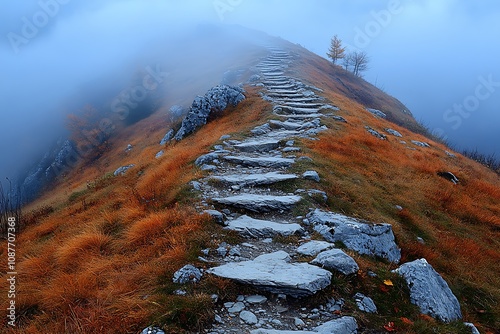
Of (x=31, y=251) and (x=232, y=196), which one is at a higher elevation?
(x=232, y=196)

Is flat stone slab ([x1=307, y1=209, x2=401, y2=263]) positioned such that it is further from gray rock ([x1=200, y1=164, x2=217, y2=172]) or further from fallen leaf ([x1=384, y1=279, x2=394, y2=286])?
gray rock ([x1=200, y1=164, x2=217, y2=172])

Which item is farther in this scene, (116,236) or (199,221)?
(116,236)

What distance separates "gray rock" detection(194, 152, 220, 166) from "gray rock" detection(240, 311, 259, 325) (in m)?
7.82

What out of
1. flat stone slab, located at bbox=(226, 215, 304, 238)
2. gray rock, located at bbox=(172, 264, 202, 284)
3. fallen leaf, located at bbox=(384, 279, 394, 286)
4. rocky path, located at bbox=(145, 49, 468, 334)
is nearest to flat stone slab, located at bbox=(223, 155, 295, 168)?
rocky path, located at bbox=(145, 49, 468, 334)

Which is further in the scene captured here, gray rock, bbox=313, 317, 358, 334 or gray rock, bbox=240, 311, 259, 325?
gray rock, bbox=240, 311, 259, 325

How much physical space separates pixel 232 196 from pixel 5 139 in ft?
328

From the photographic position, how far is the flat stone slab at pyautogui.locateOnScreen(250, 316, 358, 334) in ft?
14.3

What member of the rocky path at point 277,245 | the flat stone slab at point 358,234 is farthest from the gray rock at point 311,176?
the flat stone slab at point 358,234

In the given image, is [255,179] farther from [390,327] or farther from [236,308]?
[390,327]

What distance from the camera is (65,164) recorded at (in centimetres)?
4828

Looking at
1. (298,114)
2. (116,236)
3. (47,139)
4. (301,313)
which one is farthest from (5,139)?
(301,313)

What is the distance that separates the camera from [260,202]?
8.55 metres

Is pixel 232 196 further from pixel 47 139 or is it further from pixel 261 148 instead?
pixel 47 139

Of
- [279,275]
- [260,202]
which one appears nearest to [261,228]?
[260,202]
